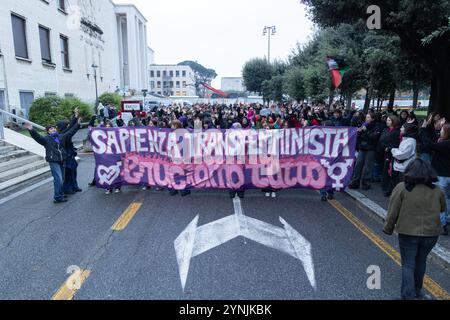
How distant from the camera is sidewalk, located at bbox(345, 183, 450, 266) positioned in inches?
182

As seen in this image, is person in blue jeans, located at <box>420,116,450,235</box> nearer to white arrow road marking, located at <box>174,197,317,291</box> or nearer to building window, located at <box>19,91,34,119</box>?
white arrow road marking, located at <box>174,197,317,291</box>

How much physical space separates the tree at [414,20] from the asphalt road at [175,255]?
16.7ft

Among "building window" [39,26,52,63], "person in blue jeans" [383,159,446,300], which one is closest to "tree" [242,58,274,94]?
"building window" [39,26,52,63]

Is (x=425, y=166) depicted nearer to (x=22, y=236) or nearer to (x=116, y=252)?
(x=116, y=252)

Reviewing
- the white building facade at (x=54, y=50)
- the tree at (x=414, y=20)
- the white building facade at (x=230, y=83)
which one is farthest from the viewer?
the white building facade at (x=230, y=83)

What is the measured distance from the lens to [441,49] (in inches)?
414

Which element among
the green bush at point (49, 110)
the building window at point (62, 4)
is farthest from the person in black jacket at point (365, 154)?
the building window at point (62, 4)

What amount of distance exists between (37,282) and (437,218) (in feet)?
14.6

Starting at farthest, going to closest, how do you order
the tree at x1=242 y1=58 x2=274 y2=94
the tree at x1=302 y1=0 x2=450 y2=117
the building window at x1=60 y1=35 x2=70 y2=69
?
the tree at x1=242 y1=58 x2=274 y2=94
the building window at x1=60 y1=35 x2=70 y2=69
the tree at x1=302 y1=0 x2=450 y2=117

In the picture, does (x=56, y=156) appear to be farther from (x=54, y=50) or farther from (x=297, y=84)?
(x=297, y=84)

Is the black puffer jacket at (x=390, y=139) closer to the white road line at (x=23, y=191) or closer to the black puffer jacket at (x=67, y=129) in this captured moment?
the black puffer jacket at (x=67, y=129)

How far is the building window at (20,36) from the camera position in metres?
20.3

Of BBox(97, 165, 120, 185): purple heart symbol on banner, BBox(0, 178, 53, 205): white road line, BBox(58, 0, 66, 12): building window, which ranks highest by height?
BBox(58, 0, 66, 12): building window
